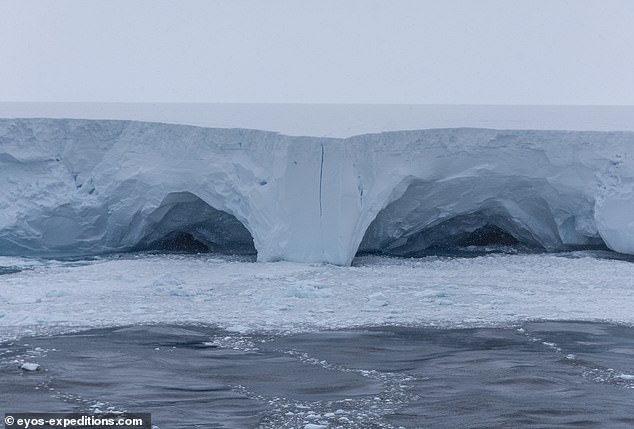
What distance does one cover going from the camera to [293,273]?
10727 millimetres

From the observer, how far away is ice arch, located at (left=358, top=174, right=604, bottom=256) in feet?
42.3

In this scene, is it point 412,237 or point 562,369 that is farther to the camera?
point 412,237

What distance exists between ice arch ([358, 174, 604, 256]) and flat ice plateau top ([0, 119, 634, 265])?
0.06 feet

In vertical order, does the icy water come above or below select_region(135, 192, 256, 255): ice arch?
below

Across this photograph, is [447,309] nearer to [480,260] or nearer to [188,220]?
[480,260]

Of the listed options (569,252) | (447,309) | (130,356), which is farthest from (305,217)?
(130,356)

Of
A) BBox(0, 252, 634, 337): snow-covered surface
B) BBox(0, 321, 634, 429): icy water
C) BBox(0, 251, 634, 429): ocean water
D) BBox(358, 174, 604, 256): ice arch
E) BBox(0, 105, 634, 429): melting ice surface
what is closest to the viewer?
BBox(0, 321, 634, 429): icy water

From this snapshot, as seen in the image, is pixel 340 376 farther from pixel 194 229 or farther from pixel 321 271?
pixel 194 229

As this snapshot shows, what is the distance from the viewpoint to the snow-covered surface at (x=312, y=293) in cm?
866

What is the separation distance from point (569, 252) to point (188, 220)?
534cm

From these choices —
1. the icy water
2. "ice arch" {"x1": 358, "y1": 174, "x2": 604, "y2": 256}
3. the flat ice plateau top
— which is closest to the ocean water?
the icy water

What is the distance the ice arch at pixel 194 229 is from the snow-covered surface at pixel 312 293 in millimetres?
1235

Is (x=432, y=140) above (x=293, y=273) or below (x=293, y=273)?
above

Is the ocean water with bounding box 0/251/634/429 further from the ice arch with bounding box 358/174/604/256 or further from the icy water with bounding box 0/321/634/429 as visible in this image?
the ice arch with bounding box 358/174/604/256
